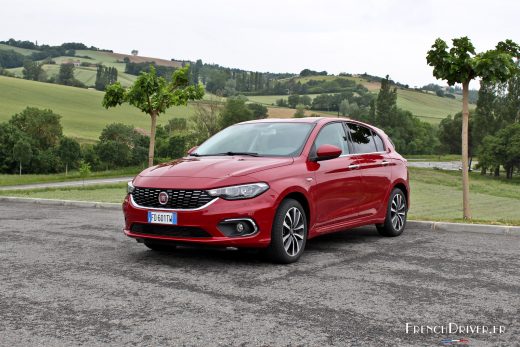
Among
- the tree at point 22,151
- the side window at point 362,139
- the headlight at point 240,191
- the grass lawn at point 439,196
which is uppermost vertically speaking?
the side window at point 362,139

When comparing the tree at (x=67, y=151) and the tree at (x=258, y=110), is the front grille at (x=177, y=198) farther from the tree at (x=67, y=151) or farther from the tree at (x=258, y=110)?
the tree at (x=258, y=110)

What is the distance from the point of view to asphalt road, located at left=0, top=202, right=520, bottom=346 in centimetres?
425

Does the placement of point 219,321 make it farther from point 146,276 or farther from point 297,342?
point 146,276

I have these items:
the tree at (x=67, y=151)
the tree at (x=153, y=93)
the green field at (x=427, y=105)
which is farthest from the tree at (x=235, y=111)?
the tree at (x=153, y=93)

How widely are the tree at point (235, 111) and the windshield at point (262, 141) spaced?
94357 millimetres

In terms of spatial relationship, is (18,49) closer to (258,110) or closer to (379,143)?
(258,110)

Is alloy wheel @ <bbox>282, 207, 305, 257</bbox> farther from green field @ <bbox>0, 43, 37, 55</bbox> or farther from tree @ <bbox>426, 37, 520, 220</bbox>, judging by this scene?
green field @ <bbox>0, 43, 37, 55</bbox>

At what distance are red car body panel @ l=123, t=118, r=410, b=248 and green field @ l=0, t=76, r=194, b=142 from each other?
9189cm

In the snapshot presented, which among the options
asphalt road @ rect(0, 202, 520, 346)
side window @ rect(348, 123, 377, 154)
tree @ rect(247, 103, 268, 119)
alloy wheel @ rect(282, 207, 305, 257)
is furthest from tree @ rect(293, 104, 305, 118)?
alloy wheel @ rect(282, 207, 305, 257)

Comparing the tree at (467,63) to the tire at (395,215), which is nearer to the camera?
the tire at (395,215)

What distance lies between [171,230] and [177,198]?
0.35 metres

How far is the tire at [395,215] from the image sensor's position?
9273 millimetres

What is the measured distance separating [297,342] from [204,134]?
91.5m

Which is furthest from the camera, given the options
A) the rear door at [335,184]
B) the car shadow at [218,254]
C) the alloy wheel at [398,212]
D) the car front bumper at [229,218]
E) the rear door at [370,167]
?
the alloy wheel at [398,212]
